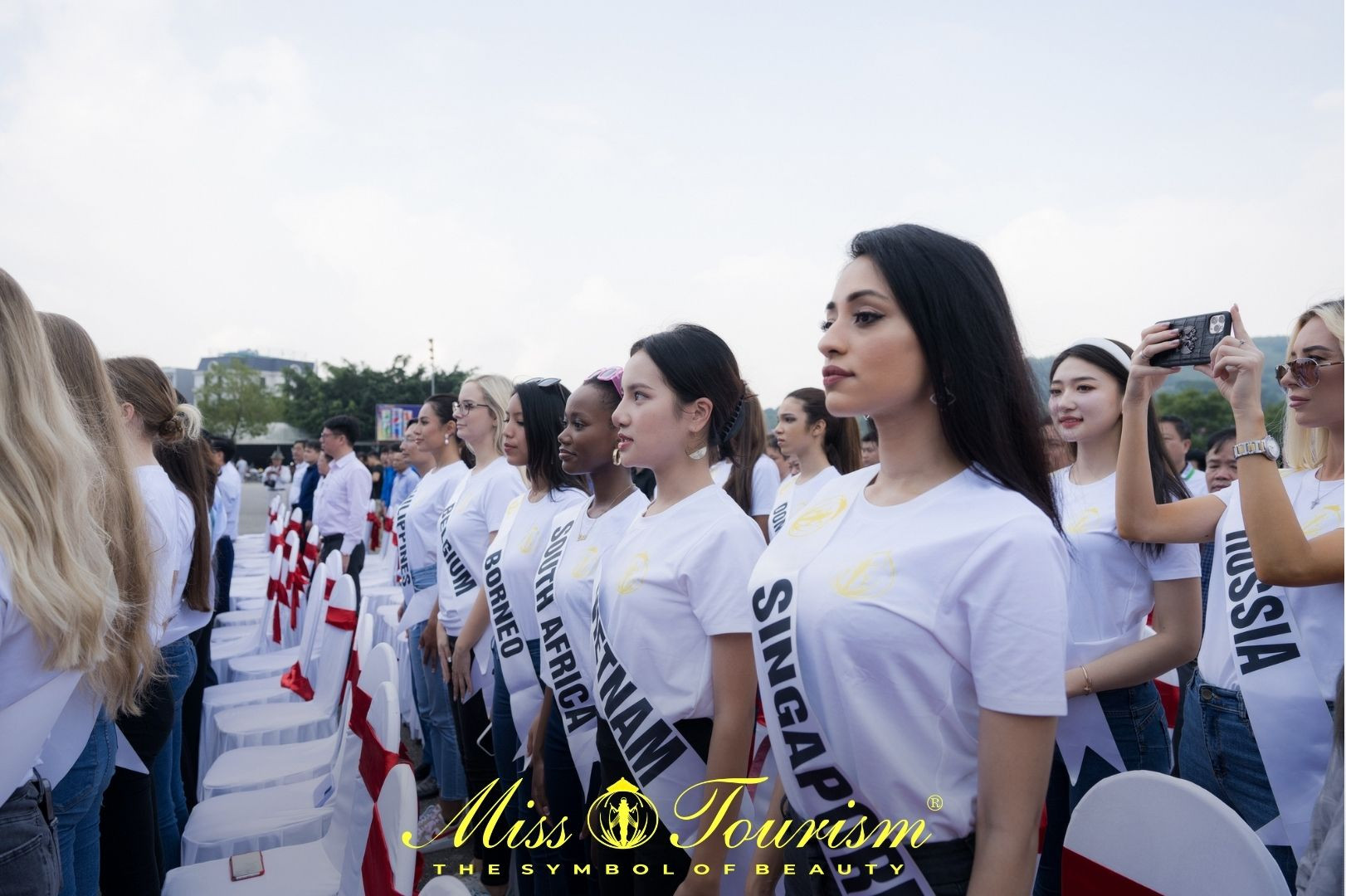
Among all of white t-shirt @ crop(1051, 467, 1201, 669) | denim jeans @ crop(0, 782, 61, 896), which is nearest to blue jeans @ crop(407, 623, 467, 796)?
denim jeans @ crop(0, 782, 61, 896)

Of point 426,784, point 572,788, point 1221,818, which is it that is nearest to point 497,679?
point 572,788

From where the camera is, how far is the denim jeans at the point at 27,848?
4.54ft

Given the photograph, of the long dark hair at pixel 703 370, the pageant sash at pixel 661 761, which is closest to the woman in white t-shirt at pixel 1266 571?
the long dark hair at pixel 703 370

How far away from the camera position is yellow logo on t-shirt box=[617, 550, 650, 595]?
72.7 inches

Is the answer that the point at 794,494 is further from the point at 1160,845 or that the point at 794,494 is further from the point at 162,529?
the point at 1160,845

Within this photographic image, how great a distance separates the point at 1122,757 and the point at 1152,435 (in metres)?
0.82

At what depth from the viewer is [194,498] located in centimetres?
296

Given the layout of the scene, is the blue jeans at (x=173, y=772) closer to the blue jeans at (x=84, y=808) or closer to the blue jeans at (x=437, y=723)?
the blue jeans at (x=84, y=808)

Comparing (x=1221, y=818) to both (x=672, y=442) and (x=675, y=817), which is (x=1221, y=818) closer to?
(x=675, y=817)

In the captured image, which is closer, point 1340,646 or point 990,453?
point 990,453

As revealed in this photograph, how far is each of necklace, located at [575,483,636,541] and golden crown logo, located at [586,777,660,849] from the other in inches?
27.4

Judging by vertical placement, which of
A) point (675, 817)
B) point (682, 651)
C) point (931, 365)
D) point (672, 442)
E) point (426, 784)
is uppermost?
point (931, 365)

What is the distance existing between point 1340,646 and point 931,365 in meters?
1.15

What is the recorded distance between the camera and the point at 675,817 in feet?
A: 5.83
